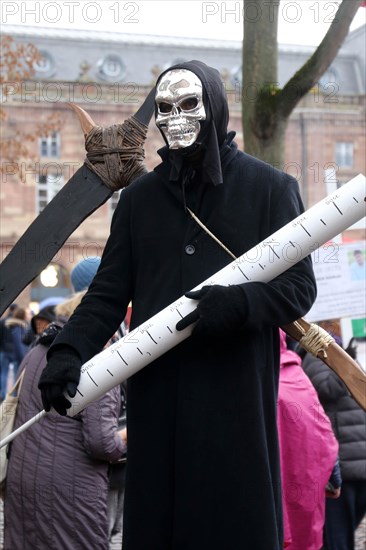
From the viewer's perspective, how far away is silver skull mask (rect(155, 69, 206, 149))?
3.56 metres

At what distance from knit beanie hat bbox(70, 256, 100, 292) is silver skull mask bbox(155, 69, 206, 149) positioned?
2332 millimetres

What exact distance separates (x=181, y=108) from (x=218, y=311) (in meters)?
0.70

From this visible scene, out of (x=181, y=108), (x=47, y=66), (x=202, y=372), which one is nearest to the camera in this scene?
(x=202, y=372)

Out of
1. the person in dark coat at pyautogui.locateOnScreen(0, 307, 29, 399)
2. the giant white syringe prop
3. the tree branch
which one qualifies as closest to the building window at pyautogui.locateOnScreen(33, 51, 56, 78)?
the person in dark coat at pyautogui.locateOnScreen(0, 307, 29, 399)

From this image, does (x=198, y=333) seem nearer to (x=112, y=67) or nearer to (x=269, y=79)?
(x=269, y=79)

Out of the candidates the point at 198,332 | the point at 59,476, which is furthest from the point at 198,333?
the point at 59,476

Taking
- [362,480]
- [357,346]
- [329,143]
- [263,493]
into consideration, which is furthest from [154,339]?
[329,143]

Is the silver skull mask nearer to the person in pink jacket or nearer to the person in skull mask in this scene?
the person in skull mask

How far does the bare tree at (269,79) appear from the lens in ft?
26.6

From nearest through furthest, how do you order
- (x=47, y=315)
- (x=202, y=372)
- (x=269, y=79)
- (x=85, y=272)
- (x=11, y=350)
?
(x=202, y=372) < (x=85, y=272) < (x=47, y=315) < (x=269, y=79) < (x=11, y=350)

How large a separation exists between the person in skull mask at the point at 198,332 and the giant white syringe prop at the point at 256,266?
0.05 meters

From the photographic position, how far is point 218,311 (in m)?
3.27


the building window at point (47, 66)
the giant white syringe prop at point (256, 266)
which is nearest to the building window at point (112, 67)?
the building window at point (47, 66)

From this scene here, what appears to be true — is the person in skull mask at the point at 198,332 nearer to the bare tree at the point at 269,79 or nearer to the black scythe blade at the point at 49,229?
the black scythe blade at the point at 49,229
